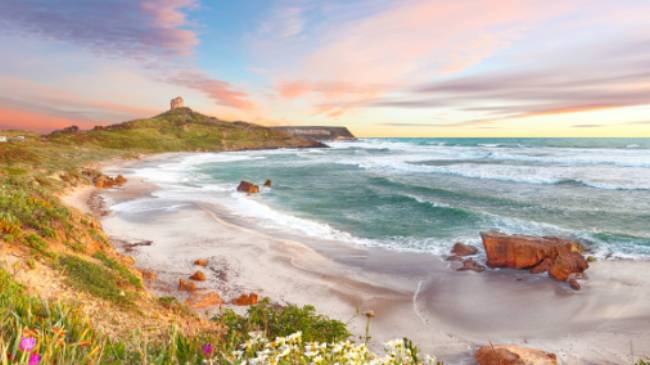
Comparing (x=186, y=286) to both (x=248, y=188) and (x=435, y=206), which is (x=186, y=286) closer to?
(x=435, y=206)

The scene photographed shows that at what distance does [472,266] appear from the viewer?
15.3 meters

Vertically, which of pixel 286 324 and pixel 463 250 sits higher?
pixel 286 324

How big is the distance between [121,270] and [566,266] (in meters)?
15.5

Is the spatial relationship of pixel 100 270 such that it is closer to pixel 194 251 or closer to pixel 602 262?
pixel 194 251

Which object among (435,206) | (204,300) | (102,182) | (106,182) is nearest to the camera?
(204,300)

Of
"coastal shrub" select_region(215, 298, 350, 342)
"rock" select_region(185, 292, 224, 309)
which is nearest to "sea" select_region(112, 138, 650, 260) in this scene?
"rock" select_region(185, 292, 224, 309)

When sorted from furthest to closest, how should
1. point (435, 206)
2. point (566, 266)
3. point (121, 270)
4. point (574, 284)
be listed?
point (435, 206) → point (566, 266) → point (574, 284) → point (121, 270)

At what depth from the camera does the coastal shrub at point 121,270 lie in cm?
983

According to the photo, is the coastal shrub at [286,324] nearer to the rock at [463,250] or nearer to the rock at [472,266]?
the rock at [472,266]

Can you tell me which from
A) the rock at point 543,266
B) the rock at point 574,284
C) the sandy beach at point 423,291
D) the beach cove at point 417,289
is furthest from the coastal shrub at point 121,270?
the rock at point 574,284

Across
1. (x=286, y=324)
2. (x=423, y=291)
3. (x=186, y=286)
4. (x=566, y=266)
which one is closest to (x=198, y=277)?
(x=186, y=286)

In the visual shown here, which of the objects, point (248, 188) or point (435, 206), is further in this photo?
point (248, 188)

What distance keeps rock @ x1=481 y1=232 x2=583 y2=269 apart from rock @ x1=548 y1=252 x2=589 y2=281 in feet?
1.53

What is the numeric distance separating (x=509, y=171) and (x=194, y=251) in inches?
1747
